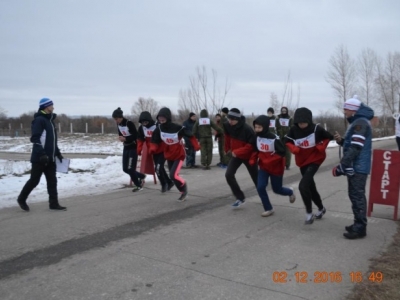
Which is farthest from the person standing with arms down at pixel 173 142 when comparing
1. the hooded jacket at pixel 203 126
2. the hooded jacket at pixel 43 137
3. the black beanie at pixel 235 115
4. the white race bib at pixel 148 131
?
the hooded jacket at pixel 203 126

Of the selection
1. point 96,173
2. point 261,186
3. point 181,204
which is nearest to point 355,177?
point 261,186

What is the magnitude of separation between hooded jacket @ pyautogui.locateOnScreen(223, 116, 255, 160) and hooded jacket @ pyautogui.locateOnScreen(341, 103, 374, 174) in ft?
6.50

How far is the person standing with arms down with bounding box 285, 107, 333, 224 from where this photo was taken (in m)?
6.18

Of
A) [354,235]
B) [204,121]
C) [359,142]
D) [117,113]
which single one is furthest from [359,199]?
[204,121]

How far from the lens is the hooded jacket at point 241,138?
7258 millimetres

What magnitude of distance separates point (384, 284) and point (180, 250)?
2.42 meters

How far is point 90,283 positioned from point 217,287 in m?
1.33

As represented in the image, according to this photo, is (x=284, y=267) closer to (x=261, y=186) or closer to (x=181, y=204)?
(x=261, y=186)

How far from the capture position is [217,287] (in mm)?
4070

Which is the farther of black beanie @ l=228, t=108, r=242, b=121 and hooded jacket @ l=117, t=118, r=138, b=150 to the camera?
hooded jacket @ l=117, t=118, r=138, b=150

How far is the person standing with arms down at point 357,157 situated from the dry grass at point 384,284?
70 cm

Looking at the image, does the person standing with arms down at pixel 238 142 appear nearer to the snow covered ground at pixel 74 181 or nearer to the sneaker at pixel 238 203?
the sneaker at pixel 238 203

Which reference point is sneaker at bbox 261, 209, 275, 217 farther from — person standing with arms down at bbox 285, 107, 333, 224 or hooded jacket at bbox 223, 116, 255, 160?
hooded jacket at bbox 223, 116, 255, 160
